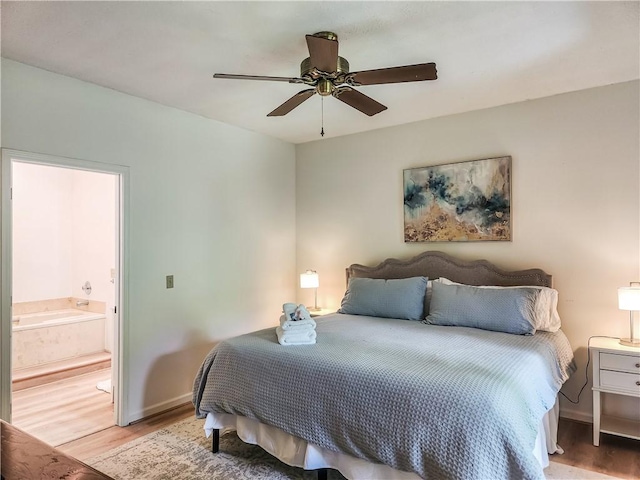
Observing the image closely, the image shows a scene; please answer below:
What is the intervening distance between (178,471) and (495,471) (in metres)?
1.85

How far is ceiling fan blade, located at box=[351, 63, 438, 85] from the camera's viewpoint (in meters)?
2.07

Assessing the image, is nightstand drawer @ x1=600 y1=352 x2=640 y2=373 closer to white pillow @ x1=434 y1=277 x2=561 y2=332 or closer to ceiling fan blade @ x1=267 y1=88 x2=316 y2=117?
white pillow @ x1=434 y1=277 x2=561 y2=332

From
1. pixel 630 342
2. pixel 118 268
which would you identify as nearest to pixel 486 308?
pixel 630 342

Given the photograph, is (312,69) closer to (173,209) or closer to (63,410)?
(173,209)

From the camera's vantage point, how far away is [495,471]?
1.60m

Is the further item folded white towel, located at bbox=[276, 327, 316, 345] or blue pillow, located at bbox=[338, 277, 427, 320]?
blue pillow, located at bbox=[338, 277, 427, 320]

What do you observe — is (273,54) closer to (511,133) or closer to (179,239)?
(179,239)

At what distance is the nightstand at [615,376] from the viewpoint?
2626mm

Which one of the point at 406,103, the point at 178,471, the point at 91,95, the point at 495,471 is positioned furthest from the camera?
the point at 406,103

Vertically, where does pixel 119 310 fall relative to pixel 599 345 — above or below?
above

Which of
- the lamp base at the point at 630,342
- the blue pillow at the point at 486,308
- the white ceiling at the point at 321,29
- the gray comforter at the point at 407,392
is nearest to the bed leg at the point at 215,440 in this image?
the gray comforter at the point at 407,392

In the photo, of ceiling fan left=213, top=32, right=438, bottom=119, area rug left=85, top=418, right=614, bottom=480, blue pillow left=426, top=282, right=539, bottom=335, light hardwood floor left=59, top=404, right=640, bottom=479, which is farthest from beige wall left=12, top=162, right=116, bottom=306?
blue pillow left=426, top=282, right=539, bottom=335

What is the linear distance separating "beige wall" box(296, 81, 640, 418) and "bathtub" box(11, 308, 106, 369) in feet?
11.8

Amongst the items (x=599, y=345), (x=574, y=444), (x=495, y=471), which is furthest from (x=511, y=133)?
(x=495, y=471)
